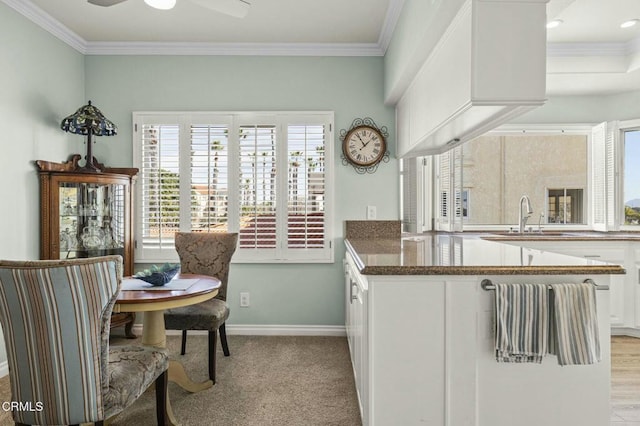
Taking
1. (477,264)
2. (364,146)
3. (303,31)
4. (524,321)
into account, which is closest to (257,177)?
(364,146)

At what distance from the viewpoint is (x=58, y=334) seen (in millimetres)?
1567

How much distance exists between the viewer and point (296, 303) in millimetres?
3742

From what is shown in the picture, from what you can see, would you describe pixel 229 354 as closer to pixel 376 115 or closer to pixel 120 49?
pixel 376 115

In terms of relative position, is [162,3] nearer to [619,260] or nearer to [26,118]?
[26,118]

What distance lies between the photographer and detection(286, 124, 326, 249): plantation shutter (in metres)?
3.67

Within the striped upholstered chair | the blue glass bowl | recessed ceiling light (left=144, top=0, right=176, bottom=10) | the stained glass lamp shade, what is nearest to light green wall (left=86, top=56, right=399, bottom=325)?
the stained glass lamp shade

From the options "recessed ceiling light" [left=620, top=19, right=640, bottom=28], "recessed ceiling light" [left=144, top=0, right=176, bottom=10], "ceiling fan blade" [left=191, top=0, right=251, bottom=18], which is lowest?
"recessed ceiling light" [left=144, top=0, right=176, bottom=10]

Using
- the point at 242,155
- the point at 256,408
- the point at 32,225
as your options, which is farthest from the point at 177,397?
the point at 242,155

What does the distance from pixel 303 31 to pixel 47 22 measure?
2037 millimetres

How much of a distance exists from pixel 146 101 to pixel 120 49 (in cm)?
52

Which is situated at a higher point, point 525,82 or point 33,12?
point 33,12

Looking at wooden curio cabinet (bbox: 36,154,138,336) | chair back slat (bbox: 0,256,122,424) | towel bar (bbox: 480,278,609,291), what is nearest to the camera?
chair back slat (bbox: 0,256,122,424)

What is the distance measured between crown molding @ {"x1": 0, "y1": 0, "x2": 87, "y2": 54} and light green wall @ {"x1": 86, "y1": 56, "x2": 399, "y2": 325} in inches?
7.1

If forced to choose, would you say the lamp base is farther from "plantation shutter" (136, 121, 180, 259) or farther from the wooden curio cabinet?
"plantation shutter" (136, 121, 180, 259)
